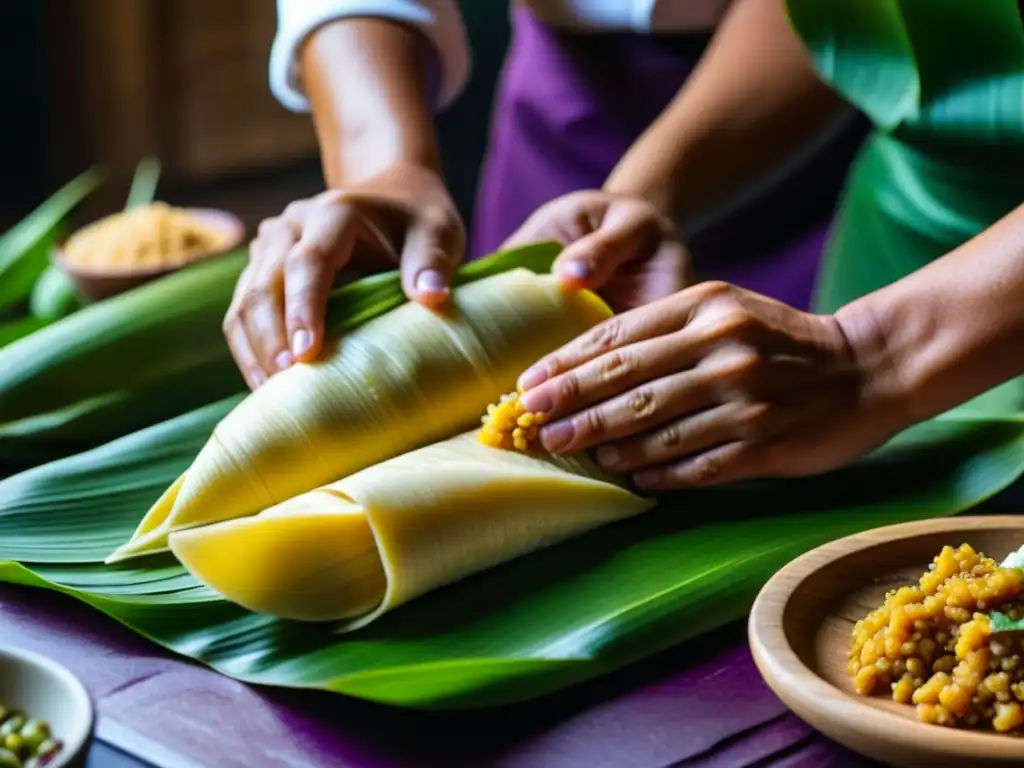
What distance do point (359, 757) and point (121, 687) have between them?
17cm

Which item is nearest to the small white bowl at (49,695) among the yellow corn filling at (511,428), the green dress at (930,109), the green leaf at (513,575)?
the green leaf at (513,575)

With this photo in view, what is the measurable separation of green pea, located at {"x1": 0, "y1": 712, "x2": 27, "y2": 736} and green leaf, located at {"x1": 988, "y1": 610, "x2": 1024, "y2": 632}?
0.52m

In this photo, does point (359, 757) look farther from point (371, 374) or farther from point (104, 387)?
point (104, 387)

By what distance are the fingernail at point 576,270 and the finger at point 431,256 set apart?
100mm

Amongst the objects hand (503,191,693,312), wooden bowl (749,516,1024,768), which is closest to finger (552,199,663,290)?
hand (503,191,693,312)

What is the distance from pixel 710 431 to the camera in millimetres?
1022

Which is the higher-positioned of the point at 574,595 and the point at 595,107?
the point at 595,107

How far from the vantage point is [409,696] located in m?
0.79

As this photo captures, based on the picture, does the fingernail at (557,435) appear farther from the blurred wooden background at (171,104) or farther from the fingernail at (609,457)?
the blurred wooden background at (171,104)

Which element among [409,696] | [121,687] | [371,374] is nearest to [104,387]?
[371,374]

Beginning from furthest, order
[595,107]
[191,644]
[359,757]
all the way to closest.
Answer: [595,107] → [191,644] → [359,757]

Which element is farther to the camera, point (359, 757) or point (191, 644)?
point (191, 644)

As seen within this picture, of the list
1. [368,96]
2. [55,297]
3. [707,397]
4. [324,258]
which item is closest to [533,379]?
[707,397]

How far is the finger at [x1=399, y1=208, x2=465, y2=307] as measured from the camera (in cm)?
111
